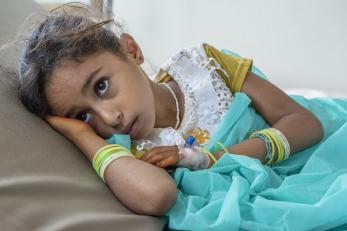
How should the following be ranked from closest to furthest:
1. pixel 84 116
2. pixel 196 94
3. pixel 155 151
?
pixel 155 151 < pixel 84 116 < pixel 196 94

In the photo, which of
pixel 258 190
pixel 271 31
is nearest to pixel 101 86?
pixel 258 190

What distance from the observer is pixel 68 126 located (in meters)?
0.86

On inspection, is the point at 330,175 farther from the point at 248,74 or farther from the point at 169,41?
the point at 169,41

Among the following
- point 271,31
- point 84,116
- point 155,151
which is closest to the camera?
point 155,151

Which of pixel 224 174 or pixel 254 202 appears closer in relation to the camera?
pixel 254 202

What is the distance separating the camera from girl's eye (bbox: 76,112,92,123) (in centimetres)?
91

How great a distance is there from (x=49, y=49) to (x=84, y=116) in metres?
0.14

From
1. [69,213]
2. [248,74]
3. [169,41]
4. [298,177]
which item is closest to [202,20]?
[169,41]

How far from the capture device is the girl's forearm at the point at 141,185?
2.25 feet

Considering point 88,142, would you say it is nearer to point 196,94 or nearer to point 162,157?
point 162,157

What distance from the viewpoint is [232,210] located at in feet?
2.14

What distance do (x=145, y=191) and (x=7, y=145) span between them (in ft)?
0.70

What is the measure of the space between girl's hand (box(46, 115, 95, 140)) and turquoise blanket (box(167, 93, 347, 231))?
193 millimetres

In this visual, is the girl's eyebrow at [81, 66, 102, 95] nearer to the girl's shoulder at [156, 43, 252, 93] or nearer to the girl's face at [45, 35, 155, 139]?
the girl's face at [45, 35, 155, 139]
